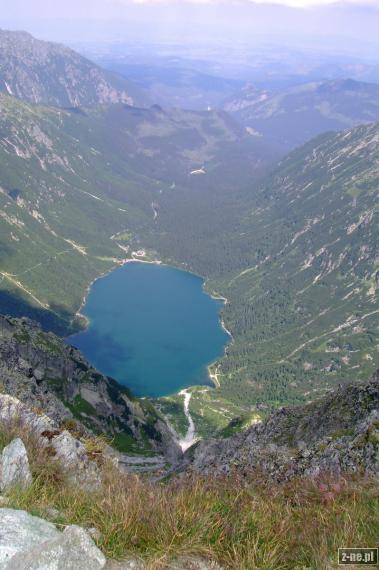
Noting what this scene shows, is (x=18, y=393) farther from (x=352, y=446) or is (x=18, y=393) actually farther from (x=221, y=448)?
(x=352, y=446)

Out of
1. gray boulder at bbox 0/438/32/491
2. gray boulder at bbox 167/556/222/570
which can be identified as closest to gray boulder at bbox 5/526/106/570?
gray boulder at bbox 167/556/222/570

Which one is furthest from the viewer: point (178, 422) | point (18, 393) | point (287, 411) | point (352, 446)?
point (178, 422)

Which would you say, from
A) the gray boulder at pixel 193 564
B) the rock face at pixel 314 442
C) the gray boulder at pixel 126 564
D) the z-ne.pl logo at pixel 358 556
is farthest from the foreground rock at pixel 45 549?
the rock face at pixel 314 442

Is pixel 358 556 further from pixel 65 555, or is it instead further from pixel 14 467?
pixel 14 467

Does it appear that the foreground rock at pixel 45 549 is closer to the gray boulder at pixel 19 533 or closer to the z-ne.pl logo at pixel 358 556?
the gray boulder at pixel 19 533

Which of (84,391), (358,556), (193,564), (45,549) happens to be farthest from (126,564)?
Answer: (84,391)

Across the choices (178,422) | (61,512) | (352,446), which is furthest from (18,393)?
(178,422)

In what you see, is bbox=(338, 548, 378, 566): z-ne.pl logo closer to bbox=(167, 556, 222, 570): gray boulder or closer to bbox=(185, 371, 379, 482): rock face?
bbox=(167, 556, 222, 570): gray boulder
